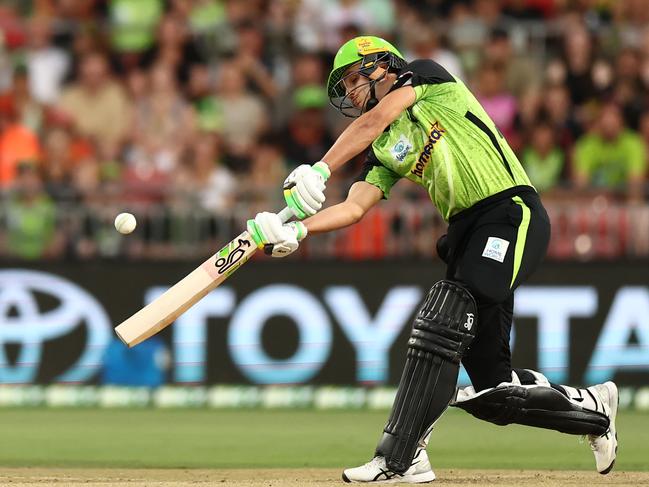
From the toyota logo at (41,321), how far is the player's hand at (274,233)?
17.9 feet

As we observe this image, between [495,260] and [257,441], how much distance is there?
320 cm

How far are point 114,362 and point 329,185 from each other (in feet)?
7.41

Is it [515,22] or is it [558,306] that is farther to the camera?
[515,22]

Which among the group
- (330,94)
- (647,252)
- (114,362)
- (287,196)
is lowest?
(114,362)

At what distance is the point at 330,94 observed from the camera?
6.55 meters

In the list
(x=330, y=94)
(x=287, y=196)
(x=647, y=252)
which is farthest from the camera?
(x=647, y=252)

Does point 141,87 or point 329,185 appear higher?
point 141,87

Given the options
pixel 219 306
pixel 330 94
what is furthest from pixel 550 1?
pixel 330 94

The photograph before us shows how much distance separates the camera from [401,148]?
20.8 ft

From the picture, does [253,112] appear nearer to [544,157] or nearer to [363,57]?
[544,157]

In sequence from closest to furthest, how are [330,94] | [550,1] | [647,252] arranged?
[330,94] < [647,252] < [550,1]

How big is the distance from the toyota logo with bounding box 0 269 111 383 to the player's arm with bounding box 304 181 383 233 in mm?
5260

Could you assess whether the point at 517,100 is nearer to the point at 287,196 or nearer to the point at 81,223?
the point at 81,223

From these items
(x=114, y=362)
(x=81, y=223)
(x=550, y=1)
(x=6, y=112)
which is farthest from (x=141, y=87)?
(x=550, y=1)
